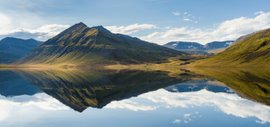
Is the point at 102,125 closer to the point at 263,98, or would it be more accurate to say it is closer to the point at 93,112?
the point at 93,112

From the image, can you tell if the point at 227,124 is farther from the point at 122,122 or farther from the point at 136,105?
the point at 136,105

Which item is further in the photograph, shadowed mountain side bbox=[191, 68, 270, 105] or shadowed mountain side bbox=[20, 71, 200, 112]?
shadowed mountain side bbox=[20, 71, 200, 112]

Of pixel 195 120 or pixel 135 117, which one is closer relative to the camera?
pixel 195 120

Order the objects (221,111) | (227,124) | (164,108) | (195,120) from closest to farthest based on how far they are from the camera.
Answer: (227,124), (195,120), (221,111), (164,108)

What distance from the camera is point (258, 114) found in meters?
51.3

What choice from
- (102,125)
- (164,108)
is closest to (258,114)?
(164,108)

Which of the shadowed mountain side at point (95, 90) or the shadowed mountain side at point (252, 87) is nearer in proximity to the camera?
the shadowed mountain side at point (252, 87)

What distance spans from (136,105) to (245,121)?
81.2 ft

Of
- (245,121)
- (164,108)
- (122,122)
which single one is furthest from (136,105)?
(245,121)

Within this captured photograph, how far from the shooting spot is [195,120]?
48.0 m

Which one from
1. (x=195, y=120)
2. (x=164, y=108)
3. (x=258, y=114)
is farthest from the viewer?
(x=164, y=108)

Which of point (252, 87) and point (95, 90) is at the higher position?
point (252, 87)

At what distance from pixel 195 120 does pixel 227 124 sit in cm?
456

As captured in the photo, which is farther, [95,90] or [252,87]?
[95,90]
